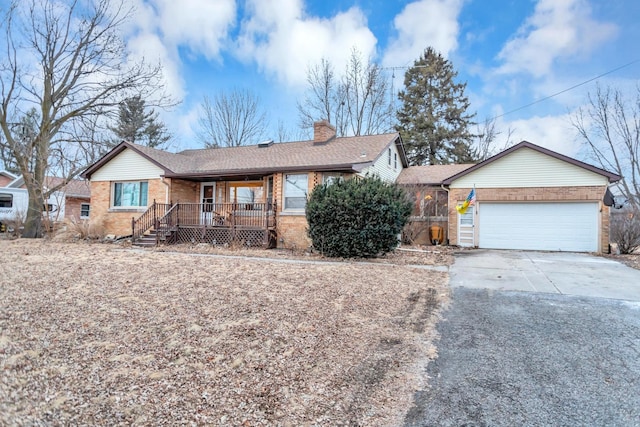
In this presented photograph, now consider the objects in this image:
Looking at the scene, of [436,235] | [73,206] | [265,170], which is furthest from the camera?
[73,206]

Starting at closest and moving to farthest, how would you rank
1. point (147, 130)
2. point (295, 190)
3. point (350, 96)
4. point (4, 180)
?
point (295, 190) → point (350, 96) → point (4, 180) → point (147, 130)

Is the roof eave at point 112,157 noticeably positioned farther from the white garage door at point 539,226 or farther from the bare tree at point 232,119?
the white garage door at point 539,226

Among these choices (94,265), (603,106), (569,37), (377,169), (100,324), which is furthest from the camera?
(603,106)

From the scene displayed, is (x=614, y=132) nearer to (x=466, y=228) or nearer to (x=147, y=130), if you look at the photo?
(x=466, y=228)

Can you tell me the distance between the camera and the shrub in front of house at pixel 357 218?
409 inches

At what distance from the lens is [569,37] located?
1489cm

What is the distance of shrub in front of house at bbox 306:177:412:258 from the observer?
10.4 meters

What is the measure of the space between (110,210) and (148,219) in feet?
10.6

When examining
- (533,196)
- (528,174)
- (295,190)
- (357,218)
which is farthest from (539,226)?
(295,190)

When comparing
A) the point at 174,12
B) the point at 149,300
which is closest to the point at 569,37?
the point at 174,12

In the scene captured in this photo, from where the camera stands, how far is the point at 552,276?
8.33 metres

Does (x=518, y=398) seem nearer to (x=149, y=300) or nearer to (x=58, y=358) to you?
(x=58, y=358)

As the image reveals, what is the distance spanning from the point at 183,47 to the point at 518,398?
20.7m

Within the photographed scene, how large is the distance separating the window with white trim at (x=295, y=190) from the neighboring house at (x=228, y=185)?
4 cm
